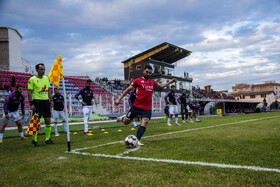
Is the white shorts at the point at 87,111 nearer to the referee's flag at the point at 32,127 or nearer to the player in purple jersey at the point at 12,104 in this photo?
the player in purple jersey at the point at 12,104

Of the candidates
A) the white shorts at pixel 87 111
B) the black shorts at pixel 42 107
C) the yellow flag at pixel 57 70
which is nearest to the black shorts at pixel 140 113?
the yellow flag at pixel 57 70

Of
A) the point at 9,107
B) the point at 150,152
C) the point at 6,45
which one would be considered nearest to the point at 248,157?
the point at 150,152

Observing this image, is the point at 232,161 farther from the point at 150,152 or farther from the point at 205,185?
the point at 150,152

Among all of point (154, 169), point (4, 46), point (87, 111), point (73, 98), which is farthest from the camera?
point (4, 46)

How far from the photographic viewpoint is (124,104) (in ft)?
76.8

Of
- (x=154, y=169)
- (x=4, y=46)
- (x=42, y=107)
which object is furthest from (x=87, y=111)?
(x=4, y=46)

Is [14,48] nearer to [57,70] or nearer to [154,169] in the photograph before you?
[57,70]

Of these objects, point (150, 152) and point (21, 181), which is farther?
point (150, 152)

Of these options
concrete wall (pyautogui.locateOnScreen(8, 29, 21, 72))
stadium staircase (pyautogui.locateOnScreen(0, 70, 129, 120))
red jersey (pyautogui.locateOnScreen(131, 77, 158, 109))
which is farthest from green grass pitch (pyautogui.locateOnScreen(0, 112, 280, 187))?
concrete wall (pyautogui.locateOnScreen(8, 29, 21, 72))

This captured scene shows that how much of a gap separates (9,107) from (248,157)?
27.5 ft

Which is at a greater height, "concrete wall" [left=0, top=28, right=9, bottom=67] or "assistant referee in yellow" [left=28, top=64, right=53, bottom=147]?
"concrete wall" [left=0, top=28, right=9, bottom=67]

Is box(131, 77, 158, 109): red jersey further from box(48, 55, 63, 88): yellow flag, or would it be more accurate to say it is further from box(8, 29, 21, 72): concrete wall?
box(8, 29, 21, 72): concrete wall

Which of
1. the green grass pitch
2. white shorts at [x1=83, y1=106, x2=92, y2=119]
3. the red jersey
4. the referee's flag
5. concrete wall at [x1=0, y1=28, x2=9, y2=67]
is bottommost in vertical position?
the green grass pitch

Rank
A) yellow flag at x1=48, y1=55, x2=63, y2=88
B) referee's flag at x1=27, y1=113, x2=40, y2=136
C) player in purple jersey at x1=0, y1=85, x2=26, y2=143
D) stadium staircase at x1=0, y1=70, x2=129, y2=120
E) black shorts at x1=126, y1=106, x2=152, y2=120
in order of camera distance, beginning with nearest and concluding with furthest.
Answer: yellow flag at x1=48, y1=55, x2=63, y2=88, black shorts at x1=126, y1=106, x2=152, y2=120, referee's flag at x1=27, y1=113, x2=40, y2=136, player in purple jersey at x1=0, y1=85, x2=26, y2=143, stadium staircase at x1=0, y1=70, x2=129, y2=120
